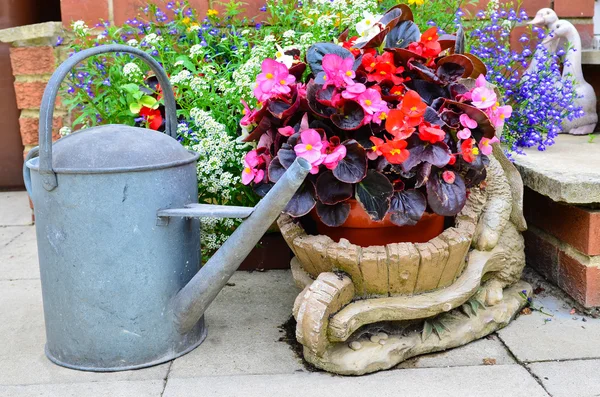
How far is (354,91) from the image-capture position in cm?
186

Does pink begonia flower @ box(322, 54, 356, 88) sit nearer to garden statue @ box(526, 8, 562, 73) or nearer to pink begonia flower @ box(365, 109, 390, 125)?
pink begonia flower @ box(365, 109, 390, 125)

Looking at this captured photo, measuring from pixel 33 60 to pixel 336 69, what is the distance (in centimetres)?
224

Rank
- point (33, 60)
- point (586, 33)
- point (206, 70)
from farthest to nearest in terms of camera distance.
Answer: point (33, 60) < point (586, 33) < point (206, 70)

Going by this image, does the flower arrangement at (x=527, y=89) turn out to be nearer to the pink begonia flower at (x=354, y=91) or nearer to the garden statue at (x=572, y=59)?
the garden statue at (x=572, y=59)

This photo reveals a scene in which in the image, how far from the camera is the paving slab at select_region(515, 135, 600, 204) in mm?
2158

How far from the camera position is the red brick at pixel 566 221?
2232 millimetres

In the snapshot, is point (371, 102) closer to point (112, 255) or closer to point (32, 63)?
point (112, 255)

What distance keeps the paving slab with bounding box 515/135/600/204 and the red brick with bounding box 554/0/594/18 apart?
2.36 feet

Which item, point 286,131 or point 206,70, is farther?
point 206,70

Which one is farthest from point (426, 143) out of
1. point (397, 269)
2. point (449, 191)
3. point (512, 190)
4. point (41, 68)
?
point (41, 68)

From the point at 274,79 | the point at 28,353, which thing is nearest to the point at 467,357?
the point at 274,79

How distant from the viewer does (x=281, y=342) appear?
213 centimetres

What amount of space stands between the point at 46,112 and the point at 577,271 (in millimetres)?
1841

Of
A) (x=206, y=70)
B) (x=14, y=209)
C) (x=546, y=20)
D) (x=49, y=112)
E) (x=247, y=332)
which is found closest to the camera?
(x=49, y=112)
